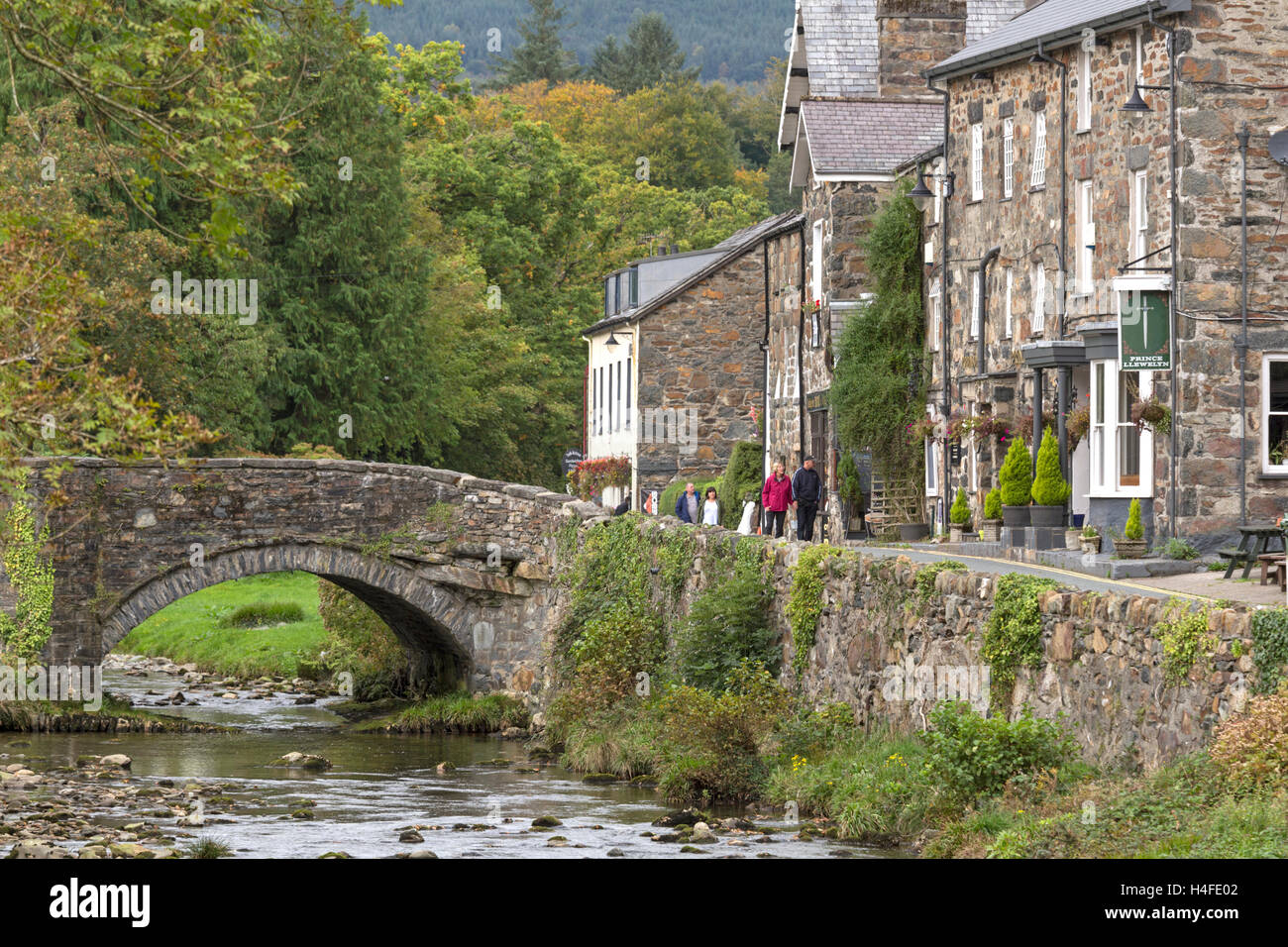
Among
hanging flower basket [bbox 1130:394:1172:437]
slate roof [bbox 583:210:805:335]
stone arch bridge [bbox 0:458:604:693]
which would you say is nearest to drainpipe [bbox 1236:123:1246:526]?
hanging flower basket [bbox 1130:394:1172:437]

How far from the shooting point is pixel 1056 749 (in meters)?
14.4

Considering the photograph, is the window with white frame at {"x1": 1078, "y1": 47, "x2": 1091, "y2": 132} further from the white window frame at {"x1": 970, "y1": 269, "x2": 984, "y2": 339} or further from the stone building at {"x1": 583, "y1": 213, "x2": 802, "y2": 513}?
the stone building at {"x1": 583, "y1": 213, "x2": 802, "y2": 513}

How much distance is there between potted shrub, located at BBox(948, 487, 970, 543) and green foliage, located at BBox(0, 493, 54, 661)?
14367mm

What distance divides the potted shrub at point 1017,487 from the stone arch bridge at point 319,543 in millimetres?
6205

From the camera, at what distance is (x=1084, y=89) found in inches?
1126

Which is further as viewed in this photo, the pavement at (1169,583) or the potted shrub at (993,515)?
the potted shrub at (993,515)

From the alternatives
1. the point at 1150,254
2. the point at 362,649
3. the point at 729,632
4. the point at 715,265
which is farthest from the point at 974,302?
the point at 715,265

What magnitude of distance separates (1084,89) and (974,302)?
5066mm

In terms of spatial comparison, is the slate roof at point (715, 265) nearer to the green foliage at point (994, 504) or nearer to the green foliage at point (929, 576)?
the green foliage at point (994, 504)

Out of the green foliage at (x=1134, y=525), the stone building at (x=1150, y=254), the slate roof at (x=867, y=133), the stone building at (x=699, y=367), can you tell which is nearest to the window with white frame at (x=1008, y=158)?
the stone building at (x=1150, y=254)

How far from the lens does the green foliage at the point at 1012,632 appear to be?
15.4 metres

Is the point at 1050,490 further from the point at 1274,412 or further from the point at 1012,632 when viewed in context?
the point at 1012,632
